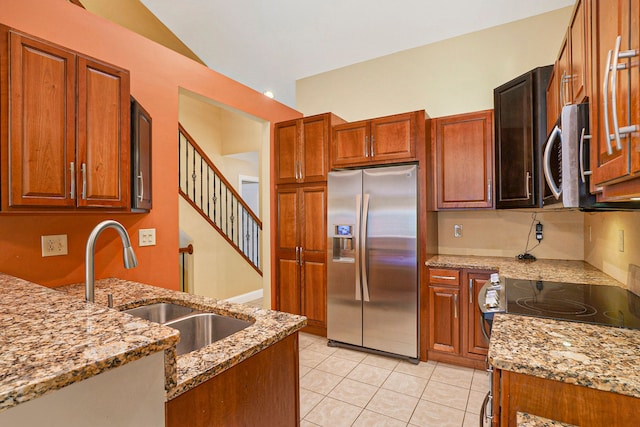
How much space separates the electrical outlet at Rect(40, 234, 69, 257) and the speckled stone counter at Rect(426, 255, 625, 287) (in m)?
2.67

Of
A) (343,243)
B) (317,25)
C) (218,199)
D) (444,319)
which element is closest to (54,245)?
(343,243)

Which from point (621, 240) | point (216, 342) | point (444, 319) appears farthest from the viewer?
point (444, 319)

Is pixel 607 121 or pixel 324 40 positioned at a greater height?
pixel 324 40

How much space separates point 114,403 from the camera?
66cm

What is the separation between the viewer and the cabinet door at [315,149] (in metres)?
3.37

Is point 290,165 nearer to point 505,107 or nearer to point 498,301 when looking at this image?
point 505,107

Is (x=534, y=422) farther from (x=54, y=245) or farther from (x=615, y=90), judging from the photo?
(x=54, y=245)

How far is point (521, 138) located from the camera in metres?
2.41

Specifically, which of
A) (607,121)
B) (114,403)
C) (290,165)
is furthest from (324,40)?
(114,403)

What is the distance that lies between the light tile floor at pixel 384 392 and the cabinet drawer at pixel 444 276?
2.41 ft

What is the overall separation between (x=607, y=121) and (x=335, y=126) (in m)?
2.68

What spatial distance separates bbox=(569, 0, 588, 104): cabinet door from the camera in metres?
1.20

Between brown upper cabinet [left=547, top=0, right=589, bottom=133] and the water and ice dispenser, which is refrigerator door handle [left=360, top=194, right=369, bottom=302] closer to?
the water and ice dispenser

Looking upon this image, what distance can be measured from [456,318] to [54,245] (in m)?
2.97
